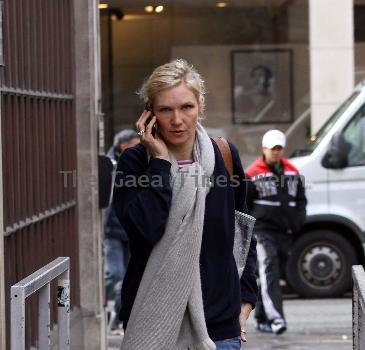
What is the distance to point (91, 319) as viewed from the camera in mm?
7512

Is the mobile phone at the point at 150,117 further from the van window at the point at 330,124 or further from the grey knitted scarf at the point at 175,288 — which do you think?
the van window at the point at 330,124

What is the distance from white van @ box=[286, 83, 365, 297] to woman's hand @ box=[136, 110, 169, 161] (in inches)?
303

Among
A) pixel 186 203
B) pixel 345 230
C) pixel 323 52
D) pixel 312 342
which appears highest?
pixel 323 52

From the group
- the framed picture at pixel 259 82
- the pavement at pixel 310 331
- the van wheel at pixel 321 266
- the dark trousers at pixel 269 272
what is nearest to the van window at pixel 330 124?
the van wheel at pixel 321 266

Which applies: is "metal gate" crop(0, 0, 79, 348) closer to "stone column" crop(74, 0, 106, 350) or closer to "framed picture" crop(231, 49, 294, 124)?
"stone column" crop(74, 0, 106, 350)

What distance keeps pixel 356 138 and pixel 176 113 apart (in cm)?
801

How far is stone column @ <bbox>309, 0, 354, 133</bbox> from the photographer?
14641 mm

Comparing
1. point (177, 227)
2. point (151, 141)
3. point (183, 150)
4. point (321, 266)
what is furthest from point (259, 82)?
point (177, 227)

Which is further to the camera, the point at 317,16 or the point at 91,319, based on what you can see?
the point at 317,16

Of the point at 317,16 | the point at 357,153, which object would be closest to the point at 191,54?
the point at 317,16

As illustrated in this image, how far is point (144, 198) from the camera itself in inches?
149

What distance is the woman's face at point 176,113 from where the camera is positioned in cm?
389

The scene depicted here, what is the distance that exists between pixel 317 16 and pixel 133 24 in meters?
2.67

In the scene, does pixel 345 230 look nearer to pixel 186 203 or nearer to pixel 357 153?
pixel 357 153
